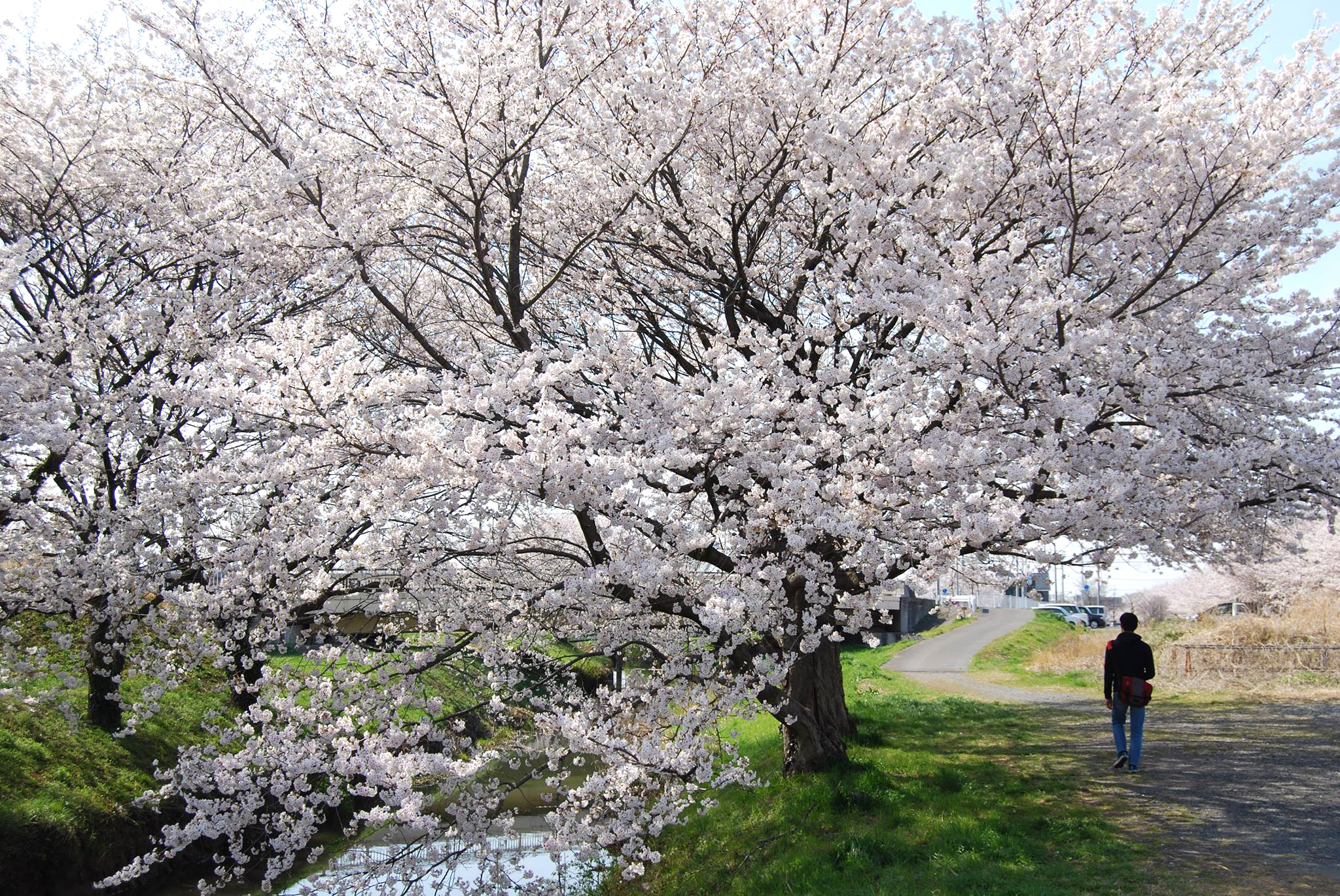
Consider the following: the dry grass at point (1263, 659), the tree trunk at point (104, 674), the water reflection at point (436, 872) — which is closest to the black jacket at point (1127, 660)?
the water reflection at point (436, 872)

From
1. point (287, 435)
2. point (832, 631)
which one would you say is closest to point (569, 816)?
point (832, 631)

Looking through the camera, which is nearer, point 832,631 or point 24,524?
point 832,631

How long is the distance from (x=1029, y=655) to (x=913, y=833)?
23.6 meters

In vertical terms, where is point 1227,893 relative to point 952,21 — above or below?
below

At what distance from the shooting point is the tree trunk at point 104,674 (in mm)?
9508

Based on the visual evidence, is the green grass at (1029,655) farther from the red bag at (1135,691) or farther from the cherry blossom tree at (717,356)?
the cherry blossom tree at (717,356)

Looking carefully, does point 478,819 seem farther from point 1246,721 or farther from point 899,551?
point 1246,721

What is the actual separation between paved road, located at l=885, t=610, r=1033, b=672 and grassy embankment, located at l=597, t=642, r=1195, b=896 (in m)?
14.9

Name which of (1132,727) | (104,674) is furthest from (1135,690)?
(104,674)

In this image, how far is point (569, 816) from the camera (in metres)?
6.93

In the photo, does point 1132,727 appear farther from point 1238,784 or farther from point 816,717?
point 816,717

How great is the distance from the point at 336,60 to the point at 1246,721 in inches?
575

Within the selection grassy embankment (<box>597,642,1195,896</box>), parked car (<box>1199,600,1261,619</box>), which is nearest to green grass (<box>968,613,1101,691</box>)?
parked car (<box>1199,600,1261,619</box>)

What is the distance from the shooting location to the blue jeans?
8969 mm
